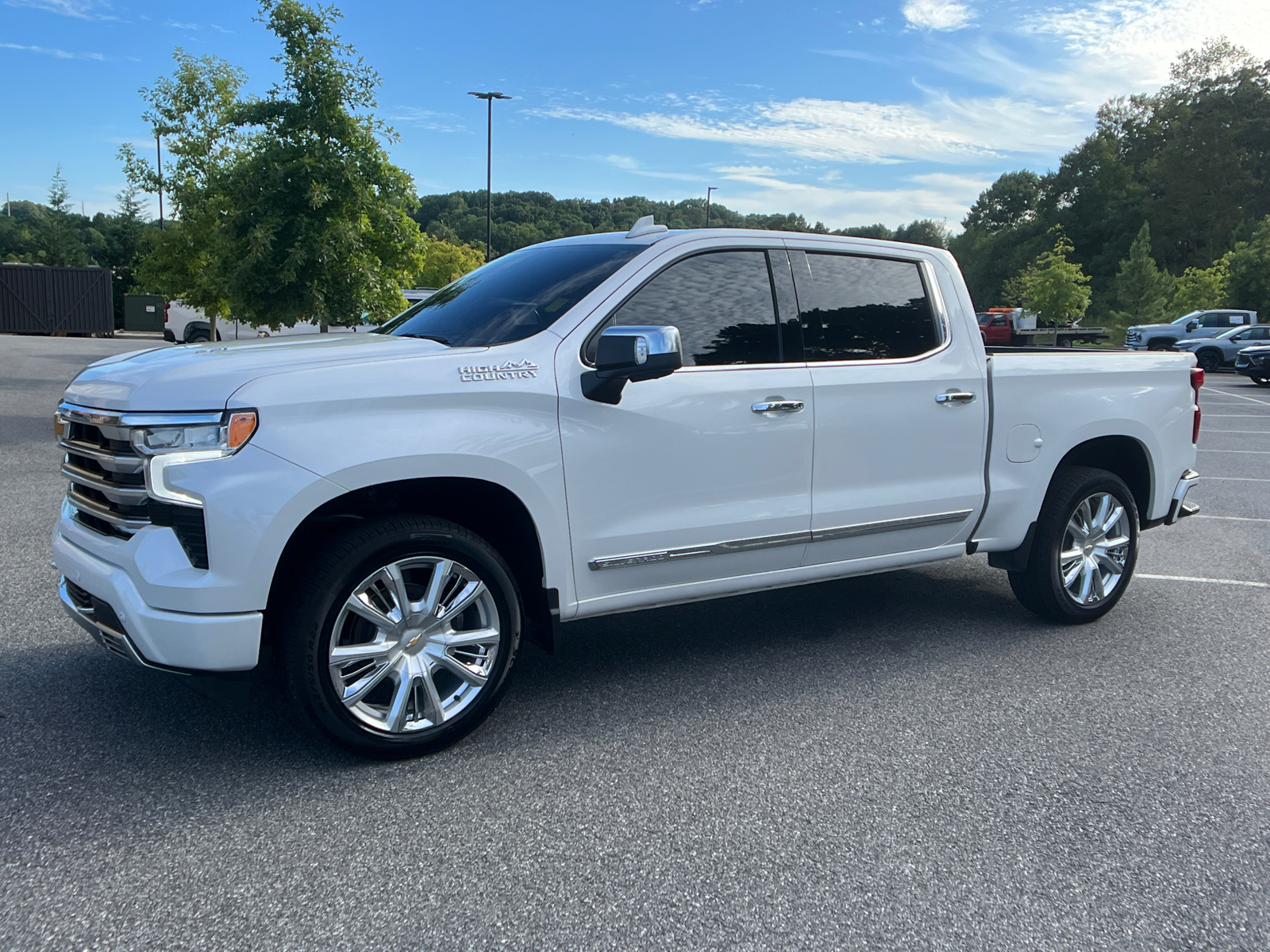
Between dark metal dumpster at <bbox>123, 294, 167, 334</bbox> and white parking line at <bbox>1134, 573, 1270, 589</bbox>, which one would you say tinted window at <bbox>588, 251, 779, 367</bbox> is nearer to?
white parking line at <bbox>1134, 573, 1270, 589</bbox>

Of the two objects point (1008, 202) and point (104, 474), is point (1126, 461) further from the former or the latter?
point (1008, 202)

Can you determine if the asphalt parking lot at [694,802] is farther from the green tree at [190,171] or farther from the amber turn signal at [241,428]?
the green tree at [190,171]

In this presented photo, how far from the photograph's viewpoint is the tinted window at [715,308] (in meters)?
4.05

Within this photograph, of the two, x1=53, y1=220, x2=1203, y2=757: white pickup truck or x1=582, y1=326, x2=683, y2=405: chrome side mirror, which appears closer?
x1=53, y1=220, x2=1203, y2=757: white pickup truck

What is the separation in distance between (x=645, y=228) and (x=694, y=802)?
8.43ft

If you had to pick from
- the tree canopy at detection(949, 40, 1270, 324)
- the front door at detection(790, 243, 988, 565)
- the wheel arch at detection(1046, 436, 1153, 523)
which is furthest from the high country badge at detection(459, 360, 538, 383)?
the tree canopy at detection(949, 40, 1270, 324)

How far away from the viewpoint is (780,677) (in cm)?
448

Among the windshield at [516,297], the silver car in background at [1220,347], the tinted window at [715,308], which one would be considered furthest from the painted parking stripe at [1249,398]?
the windshield at [516,297]

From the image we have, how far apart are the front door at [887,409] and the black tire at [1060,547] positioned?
1.71ft

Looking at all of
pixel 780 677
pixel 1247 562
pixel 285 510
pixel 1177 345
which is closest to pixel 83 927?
pixel 285 510

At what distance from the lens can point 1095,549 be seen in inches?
209

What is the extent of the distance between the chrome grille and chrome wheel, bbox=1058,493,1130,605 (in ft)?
14.1

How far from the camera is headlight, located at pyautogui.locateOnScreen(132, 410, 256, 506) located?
314 centimetres

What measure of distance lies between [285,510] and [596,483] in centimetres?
114
